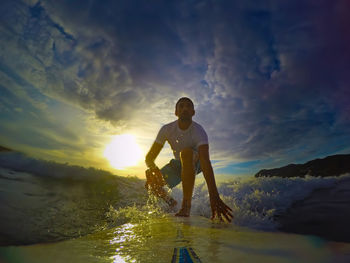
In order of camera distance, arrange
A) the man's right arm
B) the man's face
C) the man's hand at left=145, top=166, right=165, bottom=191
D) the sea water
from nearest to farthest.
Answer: the sea water, the man's hand at left=145, top=166, right=165, bottom=191, the man's face, the man's right arm

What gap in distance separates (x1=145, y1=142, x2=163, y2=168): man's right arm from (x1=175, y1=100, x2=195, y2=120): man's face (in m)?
0.78

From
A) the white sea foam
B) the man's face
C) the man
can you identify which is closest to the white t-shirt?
the man

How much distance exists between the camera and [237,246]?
1305 millimetres

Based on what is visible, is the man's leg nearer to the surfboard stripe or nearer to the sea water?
the sea water

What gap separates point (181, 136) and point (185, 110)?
536mm

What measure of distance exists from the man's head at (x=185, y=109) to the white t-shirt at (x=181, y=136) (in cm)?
19

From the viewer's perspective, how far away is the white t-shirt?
11.6 ft

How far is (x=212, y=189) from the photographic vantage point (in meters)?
2.75

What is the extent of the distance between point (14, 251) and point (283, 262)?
1593 mm

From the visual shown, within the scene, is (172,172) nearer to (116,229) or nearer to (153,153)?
(153,153)

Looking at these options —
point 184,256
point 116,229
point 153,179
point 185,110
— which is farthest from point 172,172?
point 184,256

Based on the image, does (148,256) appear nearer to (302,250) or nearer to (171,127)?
(302,250)

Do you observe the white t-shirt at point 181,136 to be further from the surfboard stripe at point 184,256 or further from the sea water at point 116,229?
the surfboard stripe at point 184,256

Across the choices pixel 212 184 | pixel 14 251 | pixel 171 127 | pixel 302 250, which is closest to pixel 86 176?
pixel 171 127
